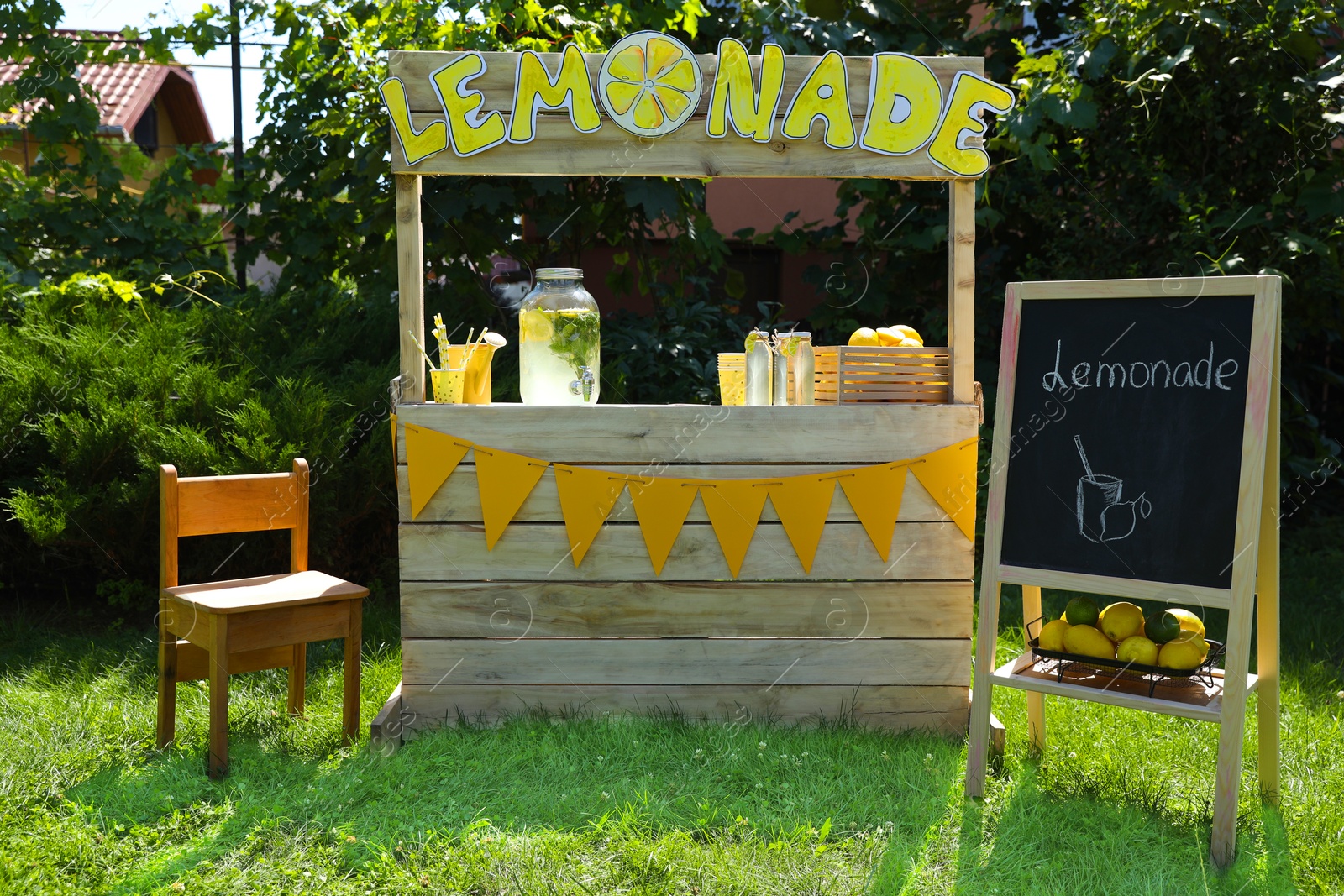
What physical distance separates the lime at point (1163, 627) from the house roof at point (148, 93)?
29.4 feet

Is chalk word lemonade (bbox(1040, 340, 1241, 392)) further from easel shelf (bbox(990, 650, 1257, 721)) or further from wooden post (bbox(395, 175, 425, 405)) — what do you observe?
wooden post (bbox(395, 175, 425, 405))

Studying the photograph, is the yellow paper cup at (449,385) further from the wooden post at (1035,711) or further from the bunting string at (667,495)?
the wooden post at (1035,711)

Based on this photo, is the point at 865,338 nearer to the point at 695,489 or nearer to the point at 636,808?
the point at 695,489

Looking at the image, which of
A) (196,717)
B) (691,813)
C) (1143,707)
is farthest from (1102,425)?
(196,717)

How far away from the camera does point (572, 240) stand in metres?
5.51

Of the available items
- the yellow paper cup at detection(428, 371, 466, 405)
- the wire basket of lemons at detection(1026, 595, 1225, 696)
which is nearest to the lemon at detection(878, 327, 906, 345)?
Answer: the wire basket of lemons at detection(1026, 595, 1225, 696)

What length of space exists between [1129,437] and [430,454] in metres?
1.95

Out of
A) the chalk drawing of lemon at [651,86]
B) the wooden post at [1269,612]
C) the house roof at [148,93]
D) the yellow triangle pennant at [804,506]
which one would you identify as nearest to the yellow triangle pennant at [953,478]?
the yellow triangle pennant at [804,506]

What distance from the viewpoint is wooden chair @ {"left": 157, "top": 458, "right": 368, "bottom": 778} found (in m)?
2.80

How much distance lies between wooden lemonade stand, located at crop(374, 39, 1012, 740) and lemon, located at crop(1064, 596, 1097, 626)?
0.42 m

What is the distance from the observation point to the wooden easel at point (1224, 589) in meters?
2.43

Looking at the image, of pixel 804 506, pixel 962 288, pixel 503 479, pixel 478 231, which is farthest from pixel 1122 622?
pixel 478 231

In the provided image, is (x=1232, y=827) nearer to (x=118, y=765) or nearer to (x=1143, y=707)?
(x=1143, y=707)

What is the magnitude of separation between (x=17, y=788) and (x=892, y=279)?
5126mm
